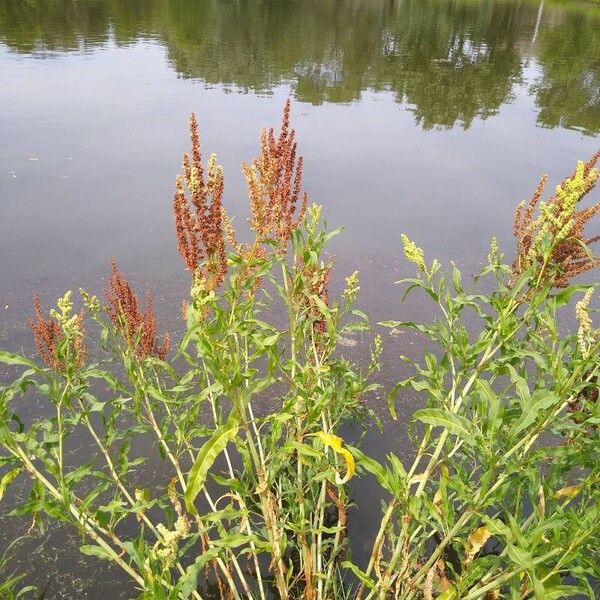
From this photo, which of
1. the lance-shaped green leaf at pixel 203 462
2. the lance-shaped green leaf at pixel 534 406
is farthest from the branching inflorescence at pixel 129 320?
the lance-shaped green leaf at pixel 534 406

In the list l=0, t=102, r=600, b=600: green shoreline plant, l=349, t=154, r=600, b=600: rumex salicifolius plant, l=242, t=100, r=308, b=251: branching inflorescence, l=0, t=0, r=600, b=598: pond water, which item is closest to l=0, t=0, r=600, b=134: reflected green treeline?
l=0, t=0, r=600, b=598: pond water

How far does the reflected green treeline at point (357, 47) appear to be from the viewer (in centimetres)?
1554

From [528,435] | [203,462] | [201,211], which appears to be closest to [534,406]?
[528,435]

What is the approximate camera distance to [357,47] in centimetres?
2258

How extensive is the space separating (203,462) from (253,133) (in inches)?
412

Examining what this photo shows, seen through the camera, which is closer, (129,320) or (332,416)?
(129,320)

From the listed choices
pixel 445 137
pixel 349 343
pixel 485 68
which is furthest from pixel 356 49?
pixel 349 343

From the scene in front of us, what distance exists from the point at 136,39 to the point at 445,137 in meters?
15.8

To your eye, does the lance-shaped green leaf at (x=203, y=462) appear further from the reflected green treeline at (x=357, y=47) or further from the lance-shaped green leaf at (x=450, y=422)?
the reflected green treeline at (x=357, y=47)

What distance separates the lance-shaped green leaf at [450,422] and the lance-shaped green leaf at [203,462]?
75cm

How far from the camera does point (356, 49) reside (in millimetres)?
22109

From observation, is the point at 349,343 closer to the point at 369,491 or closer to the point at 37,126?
the point at 369,491

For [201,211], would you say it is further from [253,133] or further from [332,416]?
[253,133]

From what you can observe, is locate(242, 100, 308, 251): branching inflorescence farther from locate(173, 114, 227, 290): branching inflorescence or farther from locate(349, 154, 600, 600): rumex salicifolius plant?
locate(349, 154, 600, 600): rumex salicifolius plant
